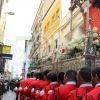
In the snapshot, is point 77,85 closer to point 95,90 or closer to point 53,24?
point 95,90

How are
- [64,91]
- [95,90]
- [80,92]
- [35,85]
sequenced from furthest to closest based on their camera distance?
[35,85], [64,91], [80,92], [95,90]

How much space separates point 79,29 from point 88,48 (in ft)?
42.0

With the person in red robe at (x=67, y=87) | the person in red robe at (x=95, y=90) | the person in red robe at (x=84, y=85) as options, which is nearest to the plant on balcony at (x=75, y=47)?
the person in red robe at (x=67, y=87)

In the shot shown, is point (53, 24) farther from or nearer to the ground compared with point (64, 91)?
farther from the ground

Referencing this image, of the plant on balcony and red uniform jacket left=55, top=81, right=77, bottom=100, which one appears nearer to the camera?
red uniform jacket left=55, top=81, right=77, bottom=100

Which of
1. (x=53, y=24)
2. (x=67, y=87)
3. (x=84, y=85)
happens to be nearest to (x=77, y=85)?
(x=67, y=87)

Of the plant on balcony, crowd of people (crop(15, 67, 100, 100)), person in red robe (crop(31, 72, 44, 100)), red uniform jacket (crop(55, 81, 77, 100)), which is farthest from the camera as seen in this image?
person in red robe (crop(31, 72, 44, 100))

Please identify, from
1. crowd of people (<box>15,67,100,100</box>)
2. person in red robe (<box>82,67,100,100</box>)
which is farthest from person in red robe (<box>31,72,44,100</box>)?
person in red robe (<box>82,67,100,100</box>)

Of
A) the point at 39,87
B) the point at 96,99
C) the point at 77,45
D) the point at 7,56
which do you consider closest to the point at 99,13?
the point at 77,45

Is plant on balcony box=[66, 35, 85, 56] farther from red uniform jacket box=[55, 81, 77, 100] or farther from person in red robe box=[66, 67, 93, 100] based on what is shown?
person in red robe box=[66, 67, 93, 100]

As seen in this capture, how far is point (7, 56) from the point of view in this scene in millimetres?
26375

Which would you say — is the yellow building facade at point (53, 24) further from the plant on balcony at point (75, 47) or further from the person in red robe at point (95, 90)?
the person in red robe at point (95, 90)

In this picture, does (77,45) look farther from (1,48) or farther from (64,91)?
(1,48)

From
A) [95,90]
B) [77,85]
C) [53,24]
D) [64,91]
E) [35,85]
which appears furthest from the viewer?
[53,24]
